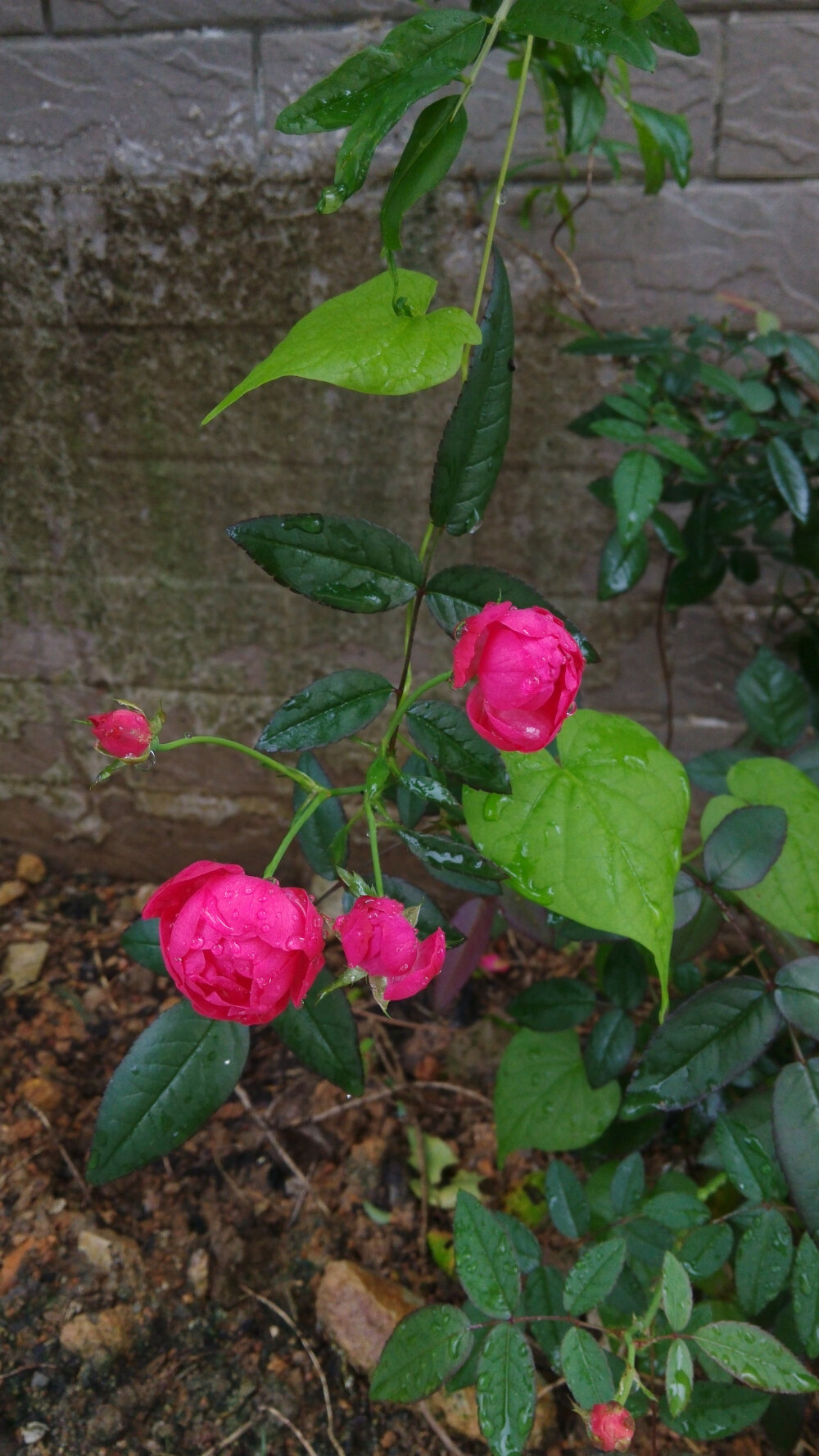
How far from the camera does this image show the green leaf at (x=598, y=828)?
65 centimetres

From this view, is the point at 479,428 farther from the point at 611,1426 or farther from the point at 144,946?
the point at 611,1426

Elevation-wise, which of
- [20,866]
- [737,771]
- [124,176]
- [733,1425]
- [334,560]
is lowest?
[20,866]

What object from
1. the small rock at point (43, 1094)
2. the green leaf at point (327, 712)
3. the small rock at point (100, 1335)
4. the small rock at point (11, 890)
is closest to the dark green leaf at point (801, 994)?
the green leaf at point (327, 712)

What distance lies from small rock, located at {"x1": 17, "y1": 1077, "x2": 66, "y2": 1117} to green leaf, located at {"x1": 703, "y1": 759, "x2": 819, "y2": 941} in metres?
0.95

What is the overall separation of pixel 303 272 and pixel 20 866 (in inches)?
45.6

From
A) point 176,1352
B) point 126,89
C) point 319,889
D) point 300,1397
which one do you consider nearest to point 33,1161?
point 176,1352

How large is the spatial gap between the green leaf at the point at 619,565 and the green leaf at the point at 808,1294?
71cm

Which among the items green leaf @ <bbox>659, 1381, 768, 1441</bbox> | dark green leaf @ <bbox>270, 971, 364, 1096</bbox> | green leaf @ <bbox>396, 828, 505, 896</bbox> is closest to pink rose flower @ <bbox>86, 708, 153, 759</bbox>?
green leaf @ <bbox>396, 828, 505, 896</bbox>

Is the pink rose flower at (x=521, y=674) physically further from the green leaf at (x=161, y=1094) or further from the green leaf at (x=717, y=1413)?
the green leaf at (x=717, y=1413)

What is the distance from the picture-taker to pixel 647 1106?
804mm

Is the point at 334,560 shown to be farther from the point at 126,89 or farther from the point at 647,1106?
the point at 126,89

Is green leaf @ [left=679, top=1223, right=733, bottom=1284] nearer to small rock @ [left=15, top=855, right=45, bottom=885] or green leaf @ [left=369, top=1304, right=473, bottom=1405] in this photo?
green leaf @ [left=369, top=1304, right=473, bottom=1405]

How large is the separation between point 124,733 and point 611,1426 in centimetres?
59

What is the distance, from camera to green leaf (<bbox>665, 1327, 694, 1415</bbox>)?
2.15 ft
